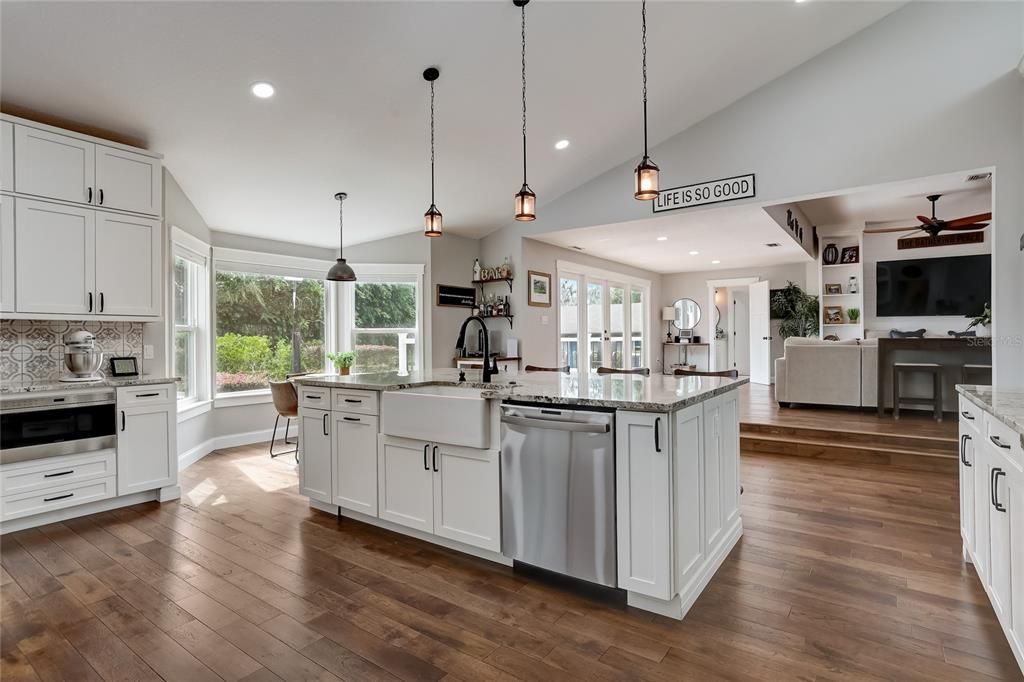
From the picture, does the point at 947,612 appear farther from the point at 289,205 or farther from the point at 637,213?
the point at 289,205

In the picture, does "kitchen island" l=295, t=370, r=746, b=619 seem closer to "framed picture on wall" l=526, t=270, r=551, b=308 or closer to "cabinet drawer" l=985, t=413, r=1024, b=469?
"cabinet drawer" l=985, t=413, r=1024, b=469

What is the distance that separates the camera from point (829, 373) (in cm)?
616

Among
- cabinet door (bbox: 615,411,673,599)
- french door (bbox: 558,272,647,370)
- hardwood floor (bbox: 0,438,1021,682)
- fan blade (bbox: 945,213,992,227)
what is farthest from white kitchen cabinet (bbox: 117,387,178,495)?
fan blade (bbox: 945,213,992,227)

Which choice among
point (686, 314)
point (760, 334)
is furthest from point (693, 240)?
point (686, 314)

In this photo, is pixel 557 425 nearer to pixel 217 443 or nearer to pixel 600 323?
pixel 217 443

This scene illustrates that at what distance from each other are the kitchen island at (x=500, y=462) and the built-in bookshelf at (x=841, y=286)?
6638 mm

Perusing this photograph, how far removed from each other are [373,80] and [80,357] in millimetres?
2758

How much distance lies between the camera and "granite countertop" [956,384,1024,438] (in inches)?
65.9

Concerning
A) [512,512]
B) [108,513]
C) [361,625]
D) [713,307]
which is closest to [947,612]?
[512,512]

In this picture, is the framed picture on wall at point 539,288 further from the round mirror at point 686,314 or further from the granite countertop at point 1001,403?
the round mirror at point 686,314

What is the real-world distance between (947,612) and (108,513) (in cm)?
478

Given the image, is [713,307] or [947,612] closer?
[947,612]

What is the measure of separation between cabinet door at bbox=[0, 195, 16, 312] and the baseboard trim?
1929mm

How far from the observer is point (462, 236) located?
21.2ft
